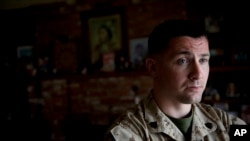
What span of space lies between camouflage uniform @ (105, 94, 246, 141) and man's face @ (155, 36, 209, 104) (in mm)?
83

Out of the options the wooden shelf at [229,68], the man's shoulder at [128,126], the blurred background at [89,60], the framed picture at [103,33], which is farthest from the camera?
the framed picture at [103,33]

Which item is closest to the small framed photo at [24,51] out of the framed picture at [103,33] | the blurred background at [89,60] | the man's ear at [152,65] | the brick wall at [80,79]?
the blurred background at [89,60]

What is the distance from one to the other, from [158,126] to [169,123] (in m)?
0.04

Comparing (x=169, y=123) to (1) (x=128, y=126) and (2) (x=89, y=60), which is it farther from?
(2) (x=89, y=60)

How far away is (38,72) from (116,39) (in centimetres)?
115

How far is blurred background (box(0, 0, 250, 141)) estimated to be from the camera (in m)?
3.66

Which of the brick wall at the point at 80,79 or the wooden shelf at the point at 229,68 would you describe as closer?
the wooden shelf at the point at 229,68

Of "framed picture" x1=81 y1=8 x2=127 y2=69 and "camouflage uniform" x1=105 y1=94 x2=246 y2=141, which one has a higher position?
"framed picture" x1=81 y1=8 x2=127 y2=69

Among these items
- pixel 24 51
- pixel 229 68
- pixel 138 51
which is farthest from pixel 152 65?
pixel 24 51

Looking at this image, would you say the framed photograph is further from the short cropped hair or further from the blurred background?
the short cropped hair

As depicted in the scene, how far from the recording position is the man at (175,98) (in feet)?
3.59

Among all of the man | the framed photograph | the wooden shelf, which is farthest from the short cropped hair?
the framed photograph

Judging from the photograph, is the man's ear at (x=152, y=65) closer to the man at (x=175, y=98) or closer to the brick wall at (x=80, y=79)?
the man at (x=175, y=98)

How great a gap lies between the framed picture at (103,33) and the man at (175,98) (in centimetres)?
277
